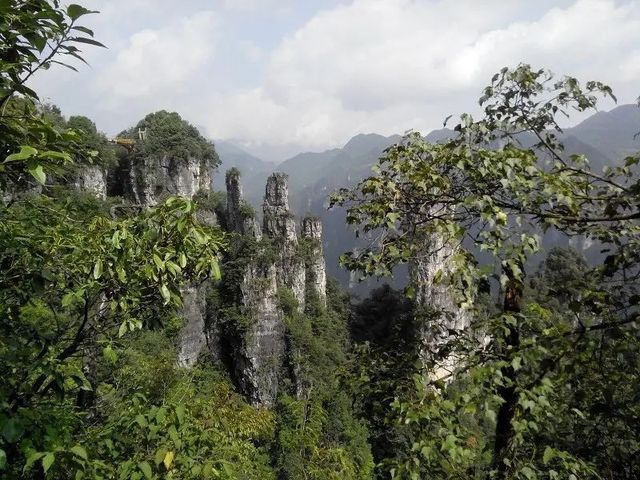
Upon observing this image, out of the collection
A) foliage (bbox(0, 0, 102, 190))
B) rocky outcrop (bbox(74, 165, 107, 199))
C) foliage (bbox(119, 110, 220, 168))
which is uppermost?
A: foliage (bbox(119, 110, 220, 168))

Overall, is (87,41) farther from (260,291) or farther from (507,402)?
(260,291)

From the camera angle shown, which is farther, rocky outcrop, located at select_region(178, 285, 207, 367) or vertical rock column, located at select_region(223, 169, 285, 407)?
vertical rock column, located at select_region(223, 169, 285, 407)

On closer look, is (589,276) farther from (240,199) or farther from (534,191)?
(240,199)

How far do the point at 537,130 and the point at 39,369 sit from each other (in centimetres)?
341

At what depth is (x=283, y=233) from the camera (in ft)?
127

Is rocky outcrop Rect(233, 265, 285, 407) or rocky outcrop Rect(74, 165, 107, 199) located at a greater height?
rocky outcrop Rect(74, 165, 107, 199)

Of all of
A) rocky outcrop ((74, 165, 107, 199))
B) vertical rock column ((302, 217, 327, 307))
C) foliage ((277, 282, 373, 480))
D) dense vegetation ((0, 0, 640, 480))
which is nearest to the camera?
dense vegetation ((0, 0, 640, 480))

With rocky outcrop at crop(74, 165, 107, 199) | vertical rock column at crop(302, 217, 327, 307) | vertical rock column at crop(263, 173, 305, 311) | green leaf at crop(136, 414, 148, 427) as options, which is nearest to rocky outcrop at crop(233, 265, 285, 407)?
vertical rock column at crop(263, 173, 305, 311)

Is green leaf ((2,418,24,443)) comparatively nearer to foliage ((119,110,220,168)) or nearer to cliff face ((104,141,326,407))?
cliff face ((104,141,326,407))

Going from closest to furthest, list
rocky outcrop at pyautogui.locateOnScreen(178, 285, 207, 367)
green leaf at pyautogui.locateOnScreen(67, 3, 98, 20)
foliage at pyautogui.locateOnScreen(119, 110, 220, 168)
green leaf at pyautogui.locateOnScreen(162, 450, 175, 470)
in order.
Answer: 1. green leaf at pyautogui.locateOnScreen(67, 3, 98, 20)
2. green leaf at pyautogui.locateOnScreen(162, 450, 175, 470)
3. rocky outcrop at pyautogui.locateOnScreen(178, 285, 207, 367)
4. foliage at pyautogui.locateOnScreen(119, 110, 220, 168)

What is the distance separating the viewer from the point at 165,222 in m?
2.22

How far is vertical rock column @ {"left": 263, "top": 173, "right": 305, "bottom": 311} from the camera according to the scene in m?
38.0

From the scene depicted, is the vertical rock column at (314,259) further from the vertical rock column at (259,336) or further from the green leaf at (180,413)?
the green leaf at (180,413)

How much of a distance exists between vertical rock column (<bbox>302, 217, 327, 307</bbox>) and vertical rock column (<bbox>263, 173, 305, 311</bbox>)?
76.8 inches
